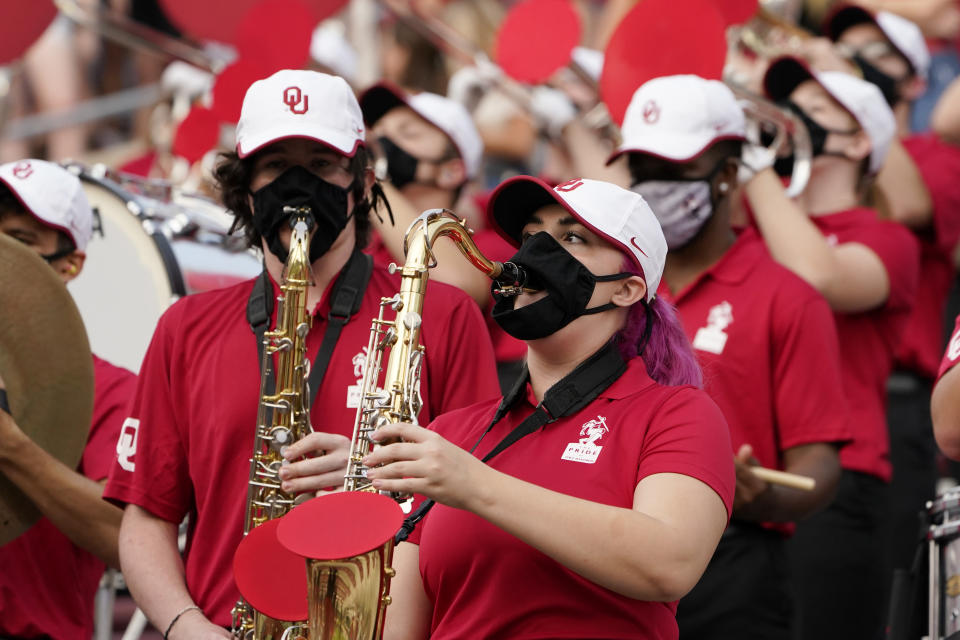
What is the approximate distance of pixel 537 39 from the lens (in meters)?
6.52

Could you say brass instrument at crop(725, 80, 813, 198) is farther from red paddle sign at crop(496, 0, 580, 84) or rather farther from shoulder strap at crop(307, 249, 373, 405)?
shoulder strap at crop(307, 249, 373, 405)

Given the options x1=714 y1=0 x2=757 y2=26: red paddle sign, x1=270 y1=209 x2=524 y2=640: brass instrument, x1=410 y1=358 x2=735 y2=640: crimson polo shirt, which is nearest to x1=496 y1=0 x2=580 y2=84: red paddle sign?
x1=714 y1=0 x2=757 y2=26: red paddle sign

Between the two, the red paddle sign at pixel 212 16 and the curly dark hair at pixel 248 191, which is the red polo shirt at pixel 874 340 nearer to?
the curly dark hair at pixel 248 191

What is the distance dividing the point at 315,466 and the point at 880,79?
14.3ft

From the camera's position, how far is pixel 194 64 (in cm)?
704

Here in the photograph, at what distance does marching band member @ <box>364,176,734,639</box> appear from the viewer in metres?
2.85

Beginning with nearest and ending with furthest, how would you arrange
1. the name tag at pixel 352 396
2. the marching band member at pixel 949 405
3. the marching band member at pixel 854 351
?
1. the marching band member at pixel 949 405
2. the name tag at pixel 352 396
3. the marching band member at pixel 854 351

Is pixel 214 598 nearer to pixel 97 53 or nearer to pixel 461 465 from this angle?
pixel 461 465

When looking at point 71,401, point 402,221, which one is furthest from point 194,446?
point 402,221

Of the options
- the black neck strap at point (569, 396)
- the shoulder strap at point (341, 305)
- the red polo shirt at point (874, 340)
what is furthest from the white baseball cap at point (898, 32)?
the black neck strap at point (569, 396)

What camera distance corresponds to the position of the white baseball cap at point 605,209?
3.31m

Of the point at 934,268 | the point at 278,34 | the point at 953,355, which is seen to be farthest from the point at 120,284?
the point at 934,268

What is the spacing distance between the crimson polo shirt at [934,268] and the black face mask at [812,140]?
86 cm

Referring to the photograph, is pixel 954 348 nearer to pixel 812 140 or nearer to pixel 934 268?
pixel 812 140
